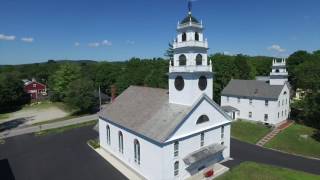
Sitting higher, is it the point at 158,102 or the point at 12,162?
the point at 158,102

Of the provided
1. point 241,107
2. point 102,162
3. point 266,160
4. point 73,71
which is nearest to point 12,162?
point 102,162

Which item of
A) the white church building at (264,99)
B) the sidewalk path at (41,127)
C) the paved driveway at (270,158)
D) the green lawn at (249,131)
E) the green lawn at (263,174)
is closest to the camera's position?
the green lawn at (263,174)

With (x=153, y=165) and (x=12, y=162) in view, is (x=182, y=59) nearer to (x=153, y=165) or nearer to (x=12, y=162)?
(x=153, y=165)

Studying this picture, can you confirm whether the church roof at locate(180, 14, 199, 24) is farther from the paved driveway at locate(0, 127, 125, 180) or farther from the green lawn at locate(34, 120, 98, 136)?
the green lawn at locate(34, 120, 98, 136)

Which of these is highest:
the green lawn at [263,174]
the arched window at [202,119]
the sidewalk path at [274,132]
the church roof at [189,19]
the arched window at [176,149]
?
the church roof at [189,19]

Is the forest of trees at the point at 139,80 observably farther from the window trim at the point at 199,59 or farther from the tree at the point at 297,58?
the window trim at the point at 199,59

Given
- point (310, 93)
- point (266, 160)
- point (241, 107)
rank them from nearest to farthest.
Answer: point (266, 160)
point (310, 93)
point (241, 107)

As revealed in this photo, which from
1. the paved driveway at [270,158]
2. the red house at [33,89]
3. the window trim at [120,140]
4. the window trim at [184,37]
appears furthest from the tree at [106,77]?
the window trim at [184,37]
